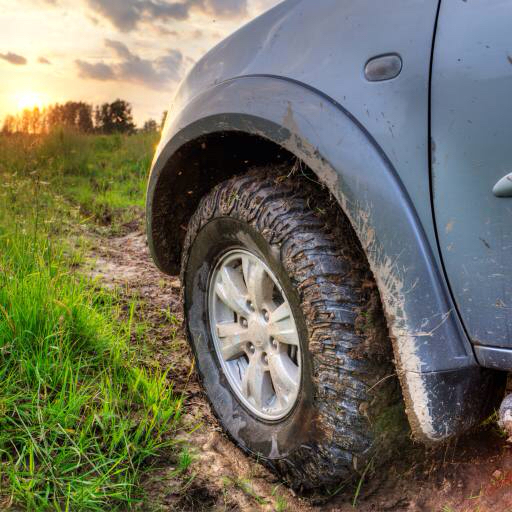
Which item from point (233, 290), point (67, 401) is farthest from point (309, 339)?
point (67, 401)

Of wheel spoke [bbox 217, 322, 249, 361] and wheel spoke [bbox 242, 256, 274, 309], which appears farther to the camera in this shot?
wheel spoke [bbox 217, 322, 249, 361]

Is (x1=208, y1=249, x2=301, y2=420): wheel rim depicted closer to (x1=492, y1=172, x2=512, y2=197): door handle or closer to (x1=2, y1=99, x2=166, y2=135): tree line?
(x1=492, y1=172, x2=512, y2=197): door handle

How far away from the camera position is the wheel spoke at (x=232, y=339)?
6.45 feet

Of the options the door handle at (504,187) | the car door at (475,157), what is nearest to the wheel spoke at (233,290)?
the car door at (475,157)

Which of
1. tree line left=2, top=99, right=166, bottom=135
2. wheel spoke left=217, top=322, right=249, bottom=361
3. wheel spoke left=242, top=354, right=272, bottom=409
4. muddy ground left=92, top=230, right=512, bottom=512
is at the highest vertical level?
tree line left=2, top=99, right=166, bottom=135

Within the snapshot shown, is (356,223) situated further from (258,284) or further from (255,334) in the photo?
(255,334)

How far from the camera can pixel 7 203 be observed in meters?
3.41

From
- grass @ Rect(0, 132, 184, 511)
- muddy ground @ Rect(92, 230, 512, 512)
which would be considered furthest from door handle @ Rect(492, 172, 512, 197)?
grass @ Rect(0, 132, 184, 511)

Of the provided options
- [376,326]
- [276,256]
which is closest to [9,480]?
[276,256]

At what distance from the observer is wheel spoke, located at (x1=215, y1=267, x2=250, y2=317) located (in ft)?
6.37

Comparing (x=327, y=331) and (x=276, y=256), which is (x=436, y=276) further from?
(x=276, y=256)

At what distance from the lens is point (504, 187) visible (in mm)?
1139

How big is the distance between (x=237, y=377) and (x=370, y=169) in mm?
1063

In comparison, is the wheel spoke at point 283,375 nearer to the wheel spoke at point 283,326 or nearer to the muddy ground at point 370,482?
the wheel spoke at point 283,326
